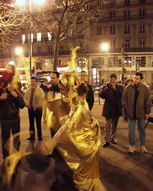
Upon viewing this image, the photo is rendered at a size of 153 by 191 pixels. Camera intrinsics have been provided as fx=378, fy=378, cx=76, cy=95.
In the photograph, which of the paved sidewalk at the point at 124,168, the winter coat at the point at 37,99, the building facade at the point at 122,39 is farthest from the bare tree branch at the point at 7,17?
the building facade at the point at 122,39

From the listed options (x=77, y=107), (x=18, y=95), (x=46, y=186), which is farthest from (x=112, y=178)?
(x=18, y=95)

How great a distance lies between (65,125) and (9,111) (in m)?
1.78

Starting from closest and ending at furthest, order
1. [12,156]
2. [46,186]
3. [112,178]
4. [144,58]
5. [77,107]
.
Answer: [77,107] → [46,186] → [112,178] → [12,156] → [144,58]

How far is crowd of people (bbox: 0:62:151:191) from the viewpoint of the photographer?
5660mm

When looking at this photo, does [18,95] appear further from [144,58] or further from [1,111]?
[144,58]

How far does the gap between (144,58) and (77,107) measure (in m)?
62.2

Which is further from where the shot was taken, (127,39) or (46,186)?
(127,39)

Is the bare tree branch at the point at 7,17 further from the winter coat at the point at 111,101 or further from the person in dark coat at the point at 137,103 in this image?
the person in dark coat at the point at 137,103

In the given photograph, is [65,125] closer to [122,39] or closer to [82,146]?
[82,146]

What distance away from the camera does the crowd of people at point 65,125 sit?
566 centimetres

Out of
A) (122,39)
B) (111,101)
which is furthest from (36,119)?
(122,39)

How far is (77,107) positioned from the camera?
227 inches

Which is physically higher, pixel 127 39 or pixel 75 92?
pixel 127 39

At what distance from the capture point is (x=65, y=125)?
5.78 meters
